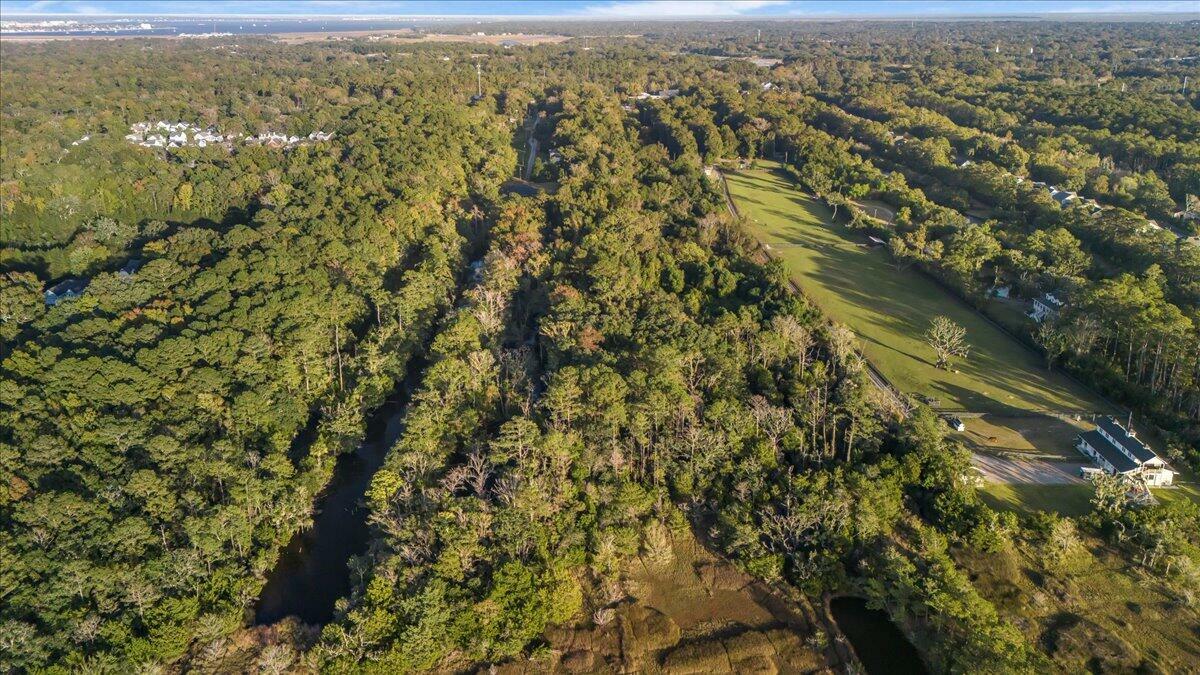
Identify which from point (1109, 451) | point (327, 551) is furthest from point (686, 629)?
point (1109, 451)

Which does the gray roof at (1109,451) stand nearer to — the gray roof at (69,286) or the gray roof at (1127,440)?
the gray roof at (1127,440)

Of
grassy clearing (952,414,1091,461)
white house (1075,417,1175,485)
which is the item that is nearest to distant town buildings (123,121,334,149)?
grassy clearing (952,414,1091,461)

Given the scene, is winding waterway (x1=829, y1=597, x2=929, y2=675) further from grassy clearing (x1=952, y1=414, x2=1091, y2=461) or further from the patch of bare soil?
grassy clearing (x1=952, y1=414, x2=1091, y2=461)

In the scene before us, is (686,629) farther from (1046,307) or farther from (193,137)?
(193,137)

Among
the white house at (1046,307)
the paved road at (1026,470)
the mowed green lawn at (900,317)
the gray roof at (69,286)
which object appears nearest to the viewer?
the paved road at (1026,470)

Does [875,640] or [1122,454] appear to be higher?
[1122,454]

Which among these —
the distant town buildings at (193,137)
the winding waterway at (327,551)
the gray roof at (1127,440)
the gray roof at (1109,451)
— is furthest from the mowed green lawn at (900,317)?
the distant town buildings at (193,137)

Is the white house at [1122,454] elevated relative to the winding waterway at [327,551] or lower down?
elevated
